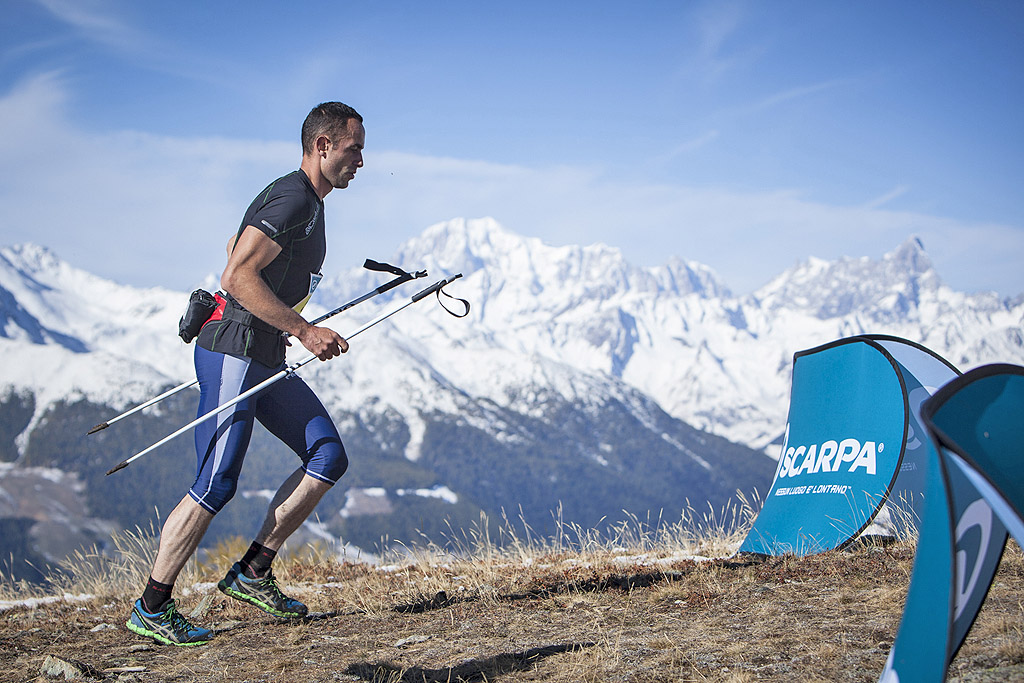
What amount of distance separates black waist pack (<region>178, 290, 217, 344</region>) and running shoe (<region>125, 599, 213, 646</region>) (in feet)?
5.27

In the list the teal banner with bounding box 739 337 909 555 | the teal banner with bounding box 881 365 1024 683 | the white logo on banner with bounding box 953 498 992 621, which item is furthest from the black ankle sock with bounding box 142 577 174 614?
the teal banner with bounding box 739 337 909 555

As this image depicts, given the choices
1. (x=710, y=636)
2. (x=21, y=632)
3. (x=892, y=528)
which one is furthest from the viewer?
(x=892, y=528)

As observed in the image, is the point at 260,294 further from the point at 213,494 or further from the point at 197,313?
the point at 213,494

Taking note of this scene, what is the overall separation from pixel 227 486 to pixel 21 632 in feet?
6.92

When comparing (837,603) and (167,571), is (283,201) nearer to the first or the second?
(167,571)

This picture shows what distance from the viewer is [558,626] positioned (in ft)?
15.9

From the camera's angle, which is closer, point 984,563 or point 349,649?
point 984,563

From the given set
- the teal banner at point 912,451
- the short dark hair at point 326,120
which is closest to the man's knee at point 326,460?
the short dark hair at point 326,120

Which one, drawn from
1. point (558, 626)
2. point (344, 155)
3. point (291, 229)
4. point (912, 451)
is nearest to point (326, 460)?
point (291, 229)

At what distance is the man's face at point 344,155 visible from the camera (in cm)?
515

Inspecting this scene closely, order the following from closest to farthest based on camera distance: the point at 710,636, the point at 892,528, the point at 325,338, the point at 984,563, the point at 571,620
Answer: the point at 984,563, the point at 710,636, the point at 325,338, the point at 571,620, the point at 892,528

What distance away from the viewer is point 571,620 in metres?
4.98

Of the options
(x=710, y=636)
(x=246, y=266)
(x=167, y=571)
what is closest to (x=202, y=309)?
(x=246, y=266)

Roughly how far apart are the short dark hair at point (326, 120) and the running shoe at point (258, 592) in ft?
8.99
